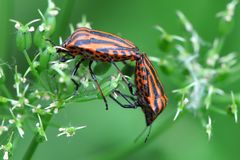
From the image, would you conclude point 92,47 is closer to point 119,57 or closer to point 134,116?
point 119,57

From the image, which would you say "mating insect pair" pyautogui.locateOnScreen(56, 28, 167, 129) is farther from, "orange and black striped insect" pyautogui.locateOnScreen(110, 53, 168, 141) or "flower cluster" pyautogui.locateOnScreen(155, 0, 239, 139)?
"flower cluster" pyautogui.locateOnScreen(155, 0, 239, 139)

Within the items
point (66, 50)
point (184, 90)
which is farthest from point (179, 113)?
point (66, 50)

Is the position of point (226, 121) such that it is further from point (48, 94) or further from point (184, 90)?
point (48, 94)

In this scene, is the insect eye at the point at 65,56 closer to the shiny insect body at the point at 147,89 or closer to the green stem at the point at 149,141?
the shiny insect body at the point at 147,89

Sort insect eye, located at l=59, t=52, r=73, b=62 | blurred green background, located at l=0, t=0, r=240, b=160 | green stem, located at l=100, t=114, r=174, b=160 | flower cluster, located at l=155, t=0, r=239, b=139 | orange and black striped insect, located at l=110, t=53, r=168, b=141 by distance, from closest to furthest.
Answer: insect eye, located at l=59, t=52, r=73, b=62
orange and black striped insect, located at l=110, t=53, r=168, b=141
flower cluster, located at l=155, t=0, r=239, b=139
green stem, located at l=100, t=114, r=174, b=160
blurred green background, located at l=0, t=0, r=240, b=160

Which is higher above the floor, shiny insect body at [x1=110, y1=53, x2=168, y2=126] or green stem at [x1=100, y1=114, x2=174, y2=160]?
shiny insect body at [x1=110, y1=53, x2=168, y2=126]

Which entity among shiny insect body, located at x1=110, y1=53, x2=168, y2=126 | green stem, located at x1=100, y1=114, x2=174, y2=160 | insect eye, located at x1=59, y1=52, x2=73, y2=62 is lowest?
green stem, located at x1=100, y1=114, x2=174, y2=160

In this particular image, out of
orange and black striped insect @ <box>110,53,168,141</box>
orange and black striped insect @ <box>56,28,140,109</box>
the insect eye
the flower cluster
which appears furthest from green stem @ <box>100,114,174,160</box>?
the insect eye

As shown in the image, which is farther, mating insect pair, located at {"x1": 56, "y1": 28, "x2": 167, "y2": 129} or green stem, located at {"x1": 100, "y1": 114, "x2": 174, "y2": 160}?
green stem, located at {"x1": 100, "y1": 114, "x2": 174, "y2": 160}

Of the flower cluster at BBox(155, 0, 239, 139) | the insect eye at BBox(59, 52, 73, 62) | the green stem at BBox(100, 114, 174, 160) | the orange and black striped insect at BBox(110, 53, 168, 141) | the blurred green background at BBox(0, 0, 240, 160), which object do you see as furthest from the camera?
the blurred green background at BBox(0, 0, 240, 160)
